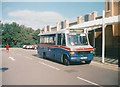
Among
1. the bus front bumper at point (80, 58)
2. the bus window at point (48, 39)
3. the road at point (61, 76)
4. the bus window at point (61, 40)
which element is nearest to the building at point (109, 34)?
the bus window at point (48, 39)

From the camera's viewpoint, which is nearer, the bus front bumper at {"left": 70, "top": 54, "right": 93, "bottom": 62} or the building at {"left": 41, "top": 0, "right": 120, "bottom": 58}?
the bus front bumper at {"left": 70, "top": 54, "right": 93, "bottom": 62}

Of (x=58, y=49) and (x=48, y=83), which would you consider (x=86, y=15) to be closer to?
(x=58, y=49)

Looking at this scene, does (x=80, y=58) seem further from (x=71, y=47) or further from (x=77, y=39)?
(x=77, y=39)

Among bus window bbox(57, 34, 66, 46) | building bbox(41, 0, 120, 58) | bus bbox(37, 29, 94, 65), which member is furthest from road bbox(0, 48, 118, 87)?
building bbox(41, 0, 120, 58)

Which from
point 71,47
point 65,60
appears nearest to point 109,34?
point 65,60

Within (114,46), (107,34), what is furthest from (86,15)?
(114,46)

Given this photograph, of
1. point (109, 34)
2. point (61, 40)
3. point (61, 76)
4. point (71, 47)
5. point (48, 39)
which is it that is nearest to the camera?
point (61, 76)

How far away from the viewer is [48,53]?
Answer: 20922 millimetres

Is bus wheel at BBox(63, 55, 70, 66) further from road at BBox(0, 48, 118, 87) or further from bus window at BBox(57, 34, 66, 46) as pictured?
road at BBox(0, 48, 118, 87)

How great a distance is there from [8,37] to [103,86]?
74.5 m

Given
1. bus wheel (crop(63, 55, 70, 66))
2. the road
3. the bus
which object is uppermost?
the bus

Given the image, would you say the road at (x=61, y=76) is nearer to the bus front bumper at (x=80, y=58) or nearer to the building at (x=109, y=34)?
the bus front bumper at (x=80, y=58)

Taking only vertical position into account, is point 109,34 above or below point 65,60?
above

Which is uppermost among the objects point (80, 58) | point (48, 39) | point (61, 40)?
point (48, 39)
